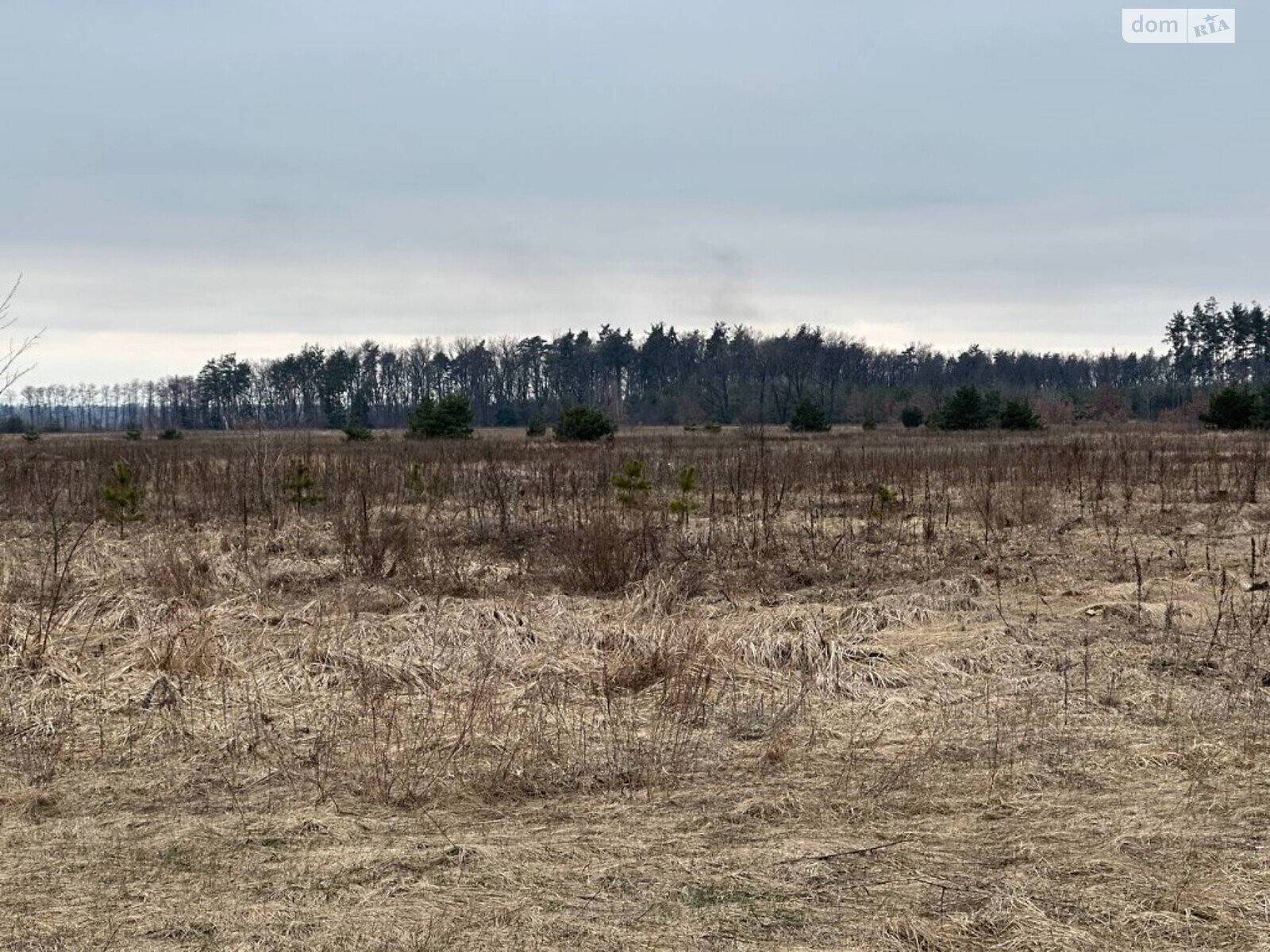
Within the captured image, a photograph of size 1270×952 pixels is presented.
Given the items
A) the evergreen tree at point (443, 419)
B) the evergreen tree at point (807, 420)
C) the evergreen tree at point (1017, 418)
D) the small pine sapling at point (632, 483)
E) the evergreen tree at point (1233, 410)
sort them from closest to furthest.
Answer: the small pine sapling at point (632, 483)
the evergreen tree at point (443, 419)
the evergreen tree at point (1233, 410)
the evergreen tree at point (1017, 418)
the evergreen tree at point (807, 420)

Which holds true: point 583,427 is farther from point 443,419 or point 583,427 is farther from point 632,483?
point 632,483

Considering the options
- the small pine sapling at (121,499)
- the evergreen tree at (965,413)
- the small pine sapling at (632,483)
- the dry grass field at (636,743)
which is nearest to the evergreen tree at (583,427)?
the evergreen tree at (965,413)

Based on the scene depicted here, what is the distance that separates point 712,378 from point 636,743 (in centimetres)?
8959

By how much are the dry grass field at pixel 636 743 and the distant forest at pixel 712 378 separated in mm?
63002

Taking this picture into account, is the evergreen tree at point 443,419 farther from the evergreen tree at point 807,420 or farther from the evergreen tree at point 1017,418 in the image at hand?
the evergreen tree at point 1017,418

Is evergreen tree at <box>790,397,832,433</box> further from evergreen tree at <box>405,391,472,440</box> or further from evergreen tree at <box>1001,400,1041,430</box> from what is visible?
evergreen tree at <box>405,391,472,440</box>

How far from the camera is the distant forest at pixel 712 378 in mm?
77938

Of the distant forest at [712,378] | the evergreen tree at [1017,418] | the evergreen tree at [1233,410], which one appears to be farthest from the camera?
the distant forest at [712,378]

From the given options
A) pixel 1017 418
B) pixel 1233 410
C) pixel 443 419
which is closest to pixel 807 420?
pixel 1017 418

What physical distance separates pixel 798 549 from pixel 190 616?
19.4ft

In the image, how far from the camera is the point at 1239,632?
711 centimetres

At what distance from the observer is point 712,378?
308 ft

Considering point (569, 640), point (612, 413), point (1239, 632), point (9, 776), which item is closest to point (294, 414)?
point (569, 640)

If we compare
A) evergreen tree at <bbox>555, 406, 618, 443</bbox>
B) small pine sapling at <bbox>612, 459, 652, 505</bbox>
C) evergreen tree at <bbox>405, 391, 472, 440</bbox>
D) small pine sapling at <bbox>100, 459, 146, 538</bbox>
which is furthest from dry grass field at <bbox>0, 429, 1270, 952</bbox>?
evergreen tree at <bbox>405, 391, 472, 440</bbox>
